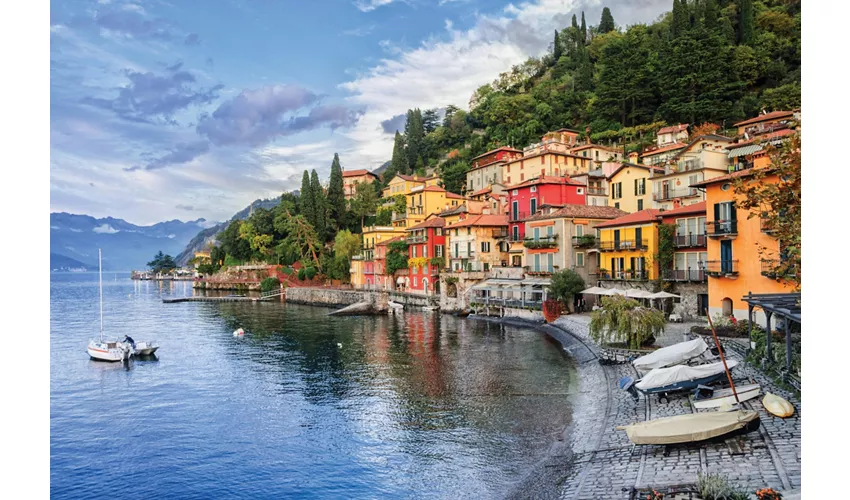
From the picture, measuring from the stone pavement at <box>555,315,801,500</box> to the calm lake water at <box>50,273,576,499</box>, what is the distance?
94cm

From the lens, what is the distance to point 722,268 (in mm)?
16406

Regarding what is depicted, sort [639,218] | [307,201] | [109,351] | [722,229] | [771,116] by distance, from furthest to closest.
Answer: [307,201] < [771,116] < [639,218] < [109,351] < [722,229]

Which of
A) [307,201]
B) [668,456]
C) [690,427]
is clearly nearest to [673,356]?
[690,427]

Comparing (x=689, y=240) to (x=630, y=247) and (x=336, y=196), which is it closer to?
(x=630, y=247)

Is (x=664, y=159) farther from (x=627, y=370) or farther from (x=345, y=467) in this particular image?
(x=345, y=467)

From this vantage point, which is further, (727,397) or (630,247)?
(630,247)

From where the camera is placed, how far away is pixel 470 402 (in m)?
12.6

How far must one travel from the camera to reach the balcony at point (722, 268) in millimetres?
15977

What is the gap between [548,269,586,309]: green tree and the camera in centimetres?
2439

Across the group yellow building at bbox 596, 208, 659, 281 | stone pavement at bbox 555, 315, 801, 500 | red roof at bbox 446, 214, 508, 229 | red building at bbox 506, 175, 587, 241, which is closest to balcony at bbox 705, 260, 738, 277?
yellow building at bbox 596, 208, 659, 281

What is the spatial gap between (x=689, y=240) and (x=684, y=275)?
4.63ft

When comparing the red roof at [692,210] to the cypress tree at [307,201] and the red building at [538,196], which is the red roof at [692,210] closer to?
the red building at [538,196]

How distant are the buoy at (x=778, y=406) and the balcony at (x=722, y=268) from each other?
9.10 meters
